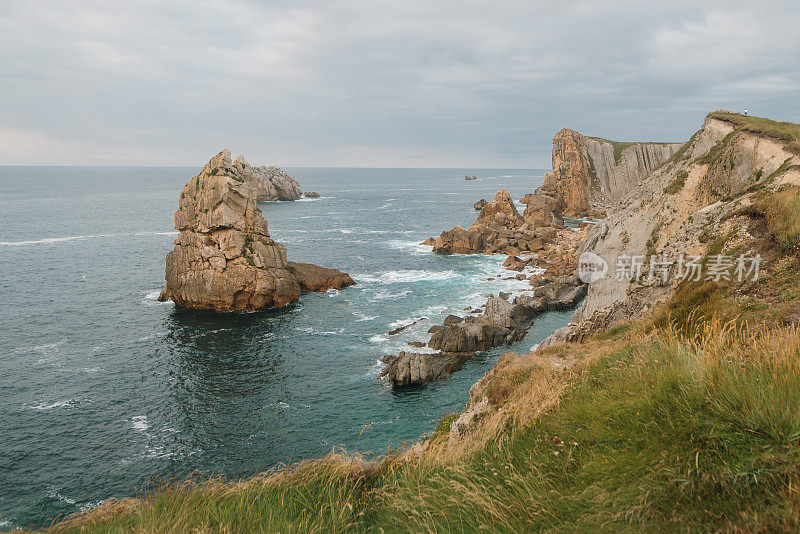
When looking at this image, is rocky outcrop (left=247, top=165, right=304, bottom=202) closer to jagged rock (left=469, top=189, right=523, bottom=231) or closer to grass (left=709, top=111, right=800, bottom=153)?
jagged rock (left=469, top=189, right=523, bottom=231)

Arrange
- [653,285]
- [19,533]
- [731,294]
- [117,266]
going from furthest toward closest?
[117,266] < [653,285] < [731,294] < [19,533]

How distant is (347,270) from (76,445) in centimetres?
4395

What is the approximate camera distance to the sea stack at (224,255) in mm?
51438

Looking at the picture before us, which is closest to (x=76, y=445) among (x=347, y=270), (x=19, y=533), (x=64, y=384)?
(x=64, y=384)

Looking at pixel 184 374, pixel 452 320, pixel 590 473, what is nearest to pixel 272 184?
pixel 452 320

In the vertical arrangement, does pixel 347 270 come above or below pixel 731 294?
below

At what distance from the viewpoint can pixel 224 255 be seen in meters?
52.4

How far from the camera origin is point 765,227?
1802 centimetres

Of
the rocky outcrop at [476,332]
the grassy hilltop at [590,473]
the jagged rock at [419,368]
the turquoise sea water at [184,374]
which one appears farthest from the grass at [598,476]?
the rocky outcrop at [476,332]

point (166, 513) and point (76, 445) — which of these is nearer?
point (166, 513)

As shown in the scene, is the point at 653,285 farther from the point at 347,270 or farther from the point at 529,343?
the point at 347,270

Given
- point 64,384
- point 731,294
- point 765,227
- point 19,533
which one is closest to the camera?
point 19,533

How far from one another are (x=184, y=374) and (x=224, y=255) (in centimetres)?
1925

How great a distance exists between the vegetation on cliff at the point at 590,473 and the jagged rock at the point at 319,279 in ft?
166
